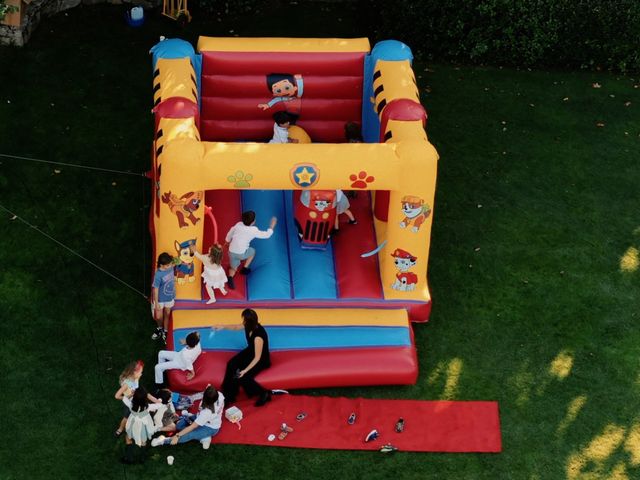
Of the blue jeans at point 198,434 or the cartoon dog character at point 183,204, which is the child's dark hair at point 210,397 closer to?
the blue jeans at point 198,434

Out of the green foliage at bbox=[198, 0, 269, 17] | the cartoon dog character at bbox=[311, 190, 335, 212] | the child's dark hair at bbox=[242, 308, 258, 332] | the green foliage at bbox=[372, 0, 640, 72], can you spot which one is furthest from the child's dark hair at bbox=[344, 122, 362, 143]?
the green foliage at bbox=[198, 0, 269, 17]

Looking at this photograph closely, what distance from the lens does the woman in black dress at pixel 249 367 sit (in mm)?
9125

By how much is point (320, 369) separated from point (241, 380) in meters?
0.82

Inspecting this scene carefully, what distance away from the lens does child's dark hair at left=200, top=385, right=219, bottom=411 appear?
862 cm

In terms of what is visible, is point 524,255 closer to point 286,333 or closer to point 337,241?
point 337,241

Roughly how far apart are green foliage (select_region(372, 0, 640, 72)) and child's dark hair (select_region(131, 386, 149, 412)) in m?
7.79

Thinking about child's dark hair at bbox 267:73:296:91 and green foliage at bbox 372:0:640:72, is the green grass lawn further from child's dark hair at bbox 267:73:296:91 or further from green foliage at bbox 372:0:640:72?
child's dark hair at bbox 267:73:296:91

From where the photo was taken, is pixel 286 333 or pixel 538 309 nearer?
pixel 286 333

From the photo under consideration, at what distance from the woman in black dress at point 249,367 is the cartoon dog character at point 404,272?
1680mm

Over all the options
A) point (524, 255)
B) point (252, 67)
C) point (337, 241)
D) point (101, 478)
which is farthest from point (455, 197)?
point (101, 478)

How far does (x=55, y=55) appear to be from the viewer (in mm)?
13547

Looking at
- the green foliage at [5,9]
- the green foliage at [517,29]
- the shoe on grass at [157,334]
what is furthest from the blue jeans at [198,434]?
the green foliage at [517,29]

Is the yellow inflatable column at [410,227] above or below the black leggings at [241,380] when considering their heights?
above

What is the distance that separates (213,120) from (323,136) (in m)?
1.40
